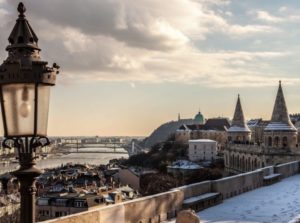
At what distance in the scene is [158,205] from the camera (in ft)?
27.5

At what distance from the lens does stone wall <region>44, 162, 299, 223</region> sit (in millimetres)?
6656

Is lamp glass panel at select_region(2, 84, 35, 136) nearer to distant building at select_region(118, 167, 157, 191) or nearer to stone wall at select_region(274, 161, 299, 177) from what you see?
stone wall at select_region(274, 161, 299, 177)

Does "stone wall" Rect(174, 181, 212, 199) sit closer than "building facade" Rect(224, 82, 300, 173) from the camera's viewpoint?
Yes

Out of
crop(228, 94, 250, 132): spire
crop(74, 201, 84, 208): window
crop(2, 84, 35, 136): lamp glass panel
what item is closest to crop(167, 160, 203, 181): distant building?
crop(228, 94, 250, 132): spire

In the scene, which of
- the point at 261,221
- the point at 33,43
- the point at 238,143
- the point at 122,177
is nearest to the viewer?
the point at 33,43

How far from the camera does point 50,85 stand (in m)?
3.21

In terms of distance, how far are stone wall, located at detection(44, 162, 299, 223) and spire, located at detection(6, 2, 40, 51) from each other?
9.94ft

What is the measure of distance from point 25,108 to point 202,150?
96.7m

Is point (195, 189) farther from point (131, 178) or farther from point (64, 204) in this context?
point (131, 178)

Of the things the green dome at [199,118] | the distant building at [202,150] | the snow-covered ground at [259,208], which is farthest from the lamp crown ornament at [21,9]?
the green dome at [199,118]

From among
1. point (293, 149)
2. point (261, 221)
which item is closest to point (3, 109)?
point (261, 221)

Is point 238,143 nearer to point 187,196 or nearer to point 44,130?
point 187,196

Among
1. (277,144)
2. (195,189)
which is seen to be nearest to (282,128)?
(277,144)

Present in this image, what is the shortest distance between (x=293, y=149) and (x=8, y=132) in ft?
153
